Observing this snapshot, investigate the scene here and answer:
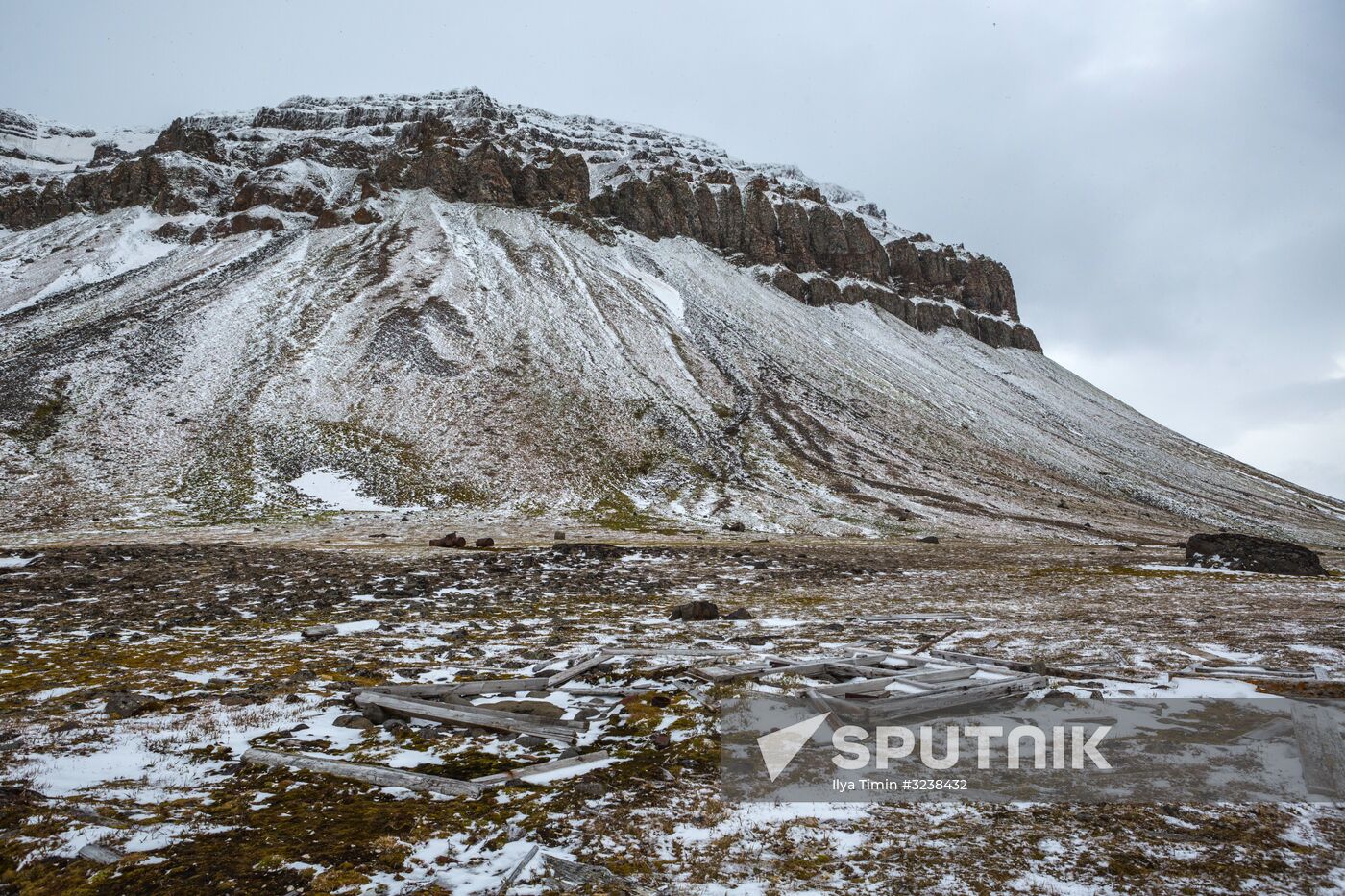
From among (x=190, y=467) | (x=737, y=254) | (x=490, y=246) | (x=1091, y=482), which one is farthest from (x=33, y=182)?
(x=1091, y=482)

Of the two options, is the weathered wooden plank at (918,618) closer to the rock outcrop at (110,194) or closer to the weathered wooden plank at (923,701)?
the weathered wooden plank at (923,701)

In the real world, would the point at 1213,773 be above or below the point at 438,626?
above

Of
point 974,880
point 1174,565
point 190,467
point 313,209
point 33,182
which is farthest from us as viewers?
point 33,182

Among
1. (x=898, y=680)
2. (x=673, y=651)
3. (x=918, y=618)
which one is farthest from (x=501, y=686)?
(x=918, y=618)

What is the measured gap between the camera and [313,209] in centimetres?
11306

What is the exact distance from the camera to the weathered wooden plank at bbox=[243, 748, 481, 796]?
243 inches

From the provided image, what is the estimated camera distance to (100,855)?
4809 mm

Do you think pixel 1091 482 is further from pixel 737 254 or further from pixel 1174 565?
pixel 737 254

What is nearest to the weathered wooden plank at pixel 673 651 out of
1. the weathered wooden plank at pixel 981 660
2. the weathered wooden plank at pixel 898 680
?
the weathered wooden plank at pixel 898 680

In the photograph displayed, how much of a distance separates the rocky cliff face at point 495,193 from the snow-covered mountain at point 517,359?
0.84 m

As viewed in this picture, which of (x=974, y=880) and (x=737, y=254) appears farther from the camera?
(x=737, y=254)

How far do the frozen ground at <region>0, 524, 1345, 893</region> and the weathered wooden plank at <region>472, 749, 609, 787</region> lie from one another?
0.65 ft

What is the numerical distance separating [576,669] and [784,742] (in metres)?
3.82

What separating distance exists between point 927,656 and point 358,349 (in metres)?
72.3
